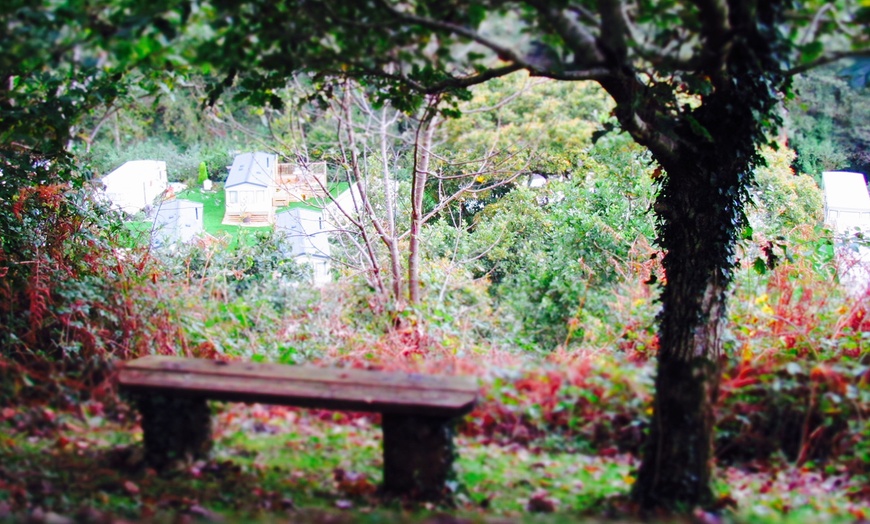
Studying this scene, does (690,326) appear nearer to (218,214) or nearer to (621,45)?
(621,45)

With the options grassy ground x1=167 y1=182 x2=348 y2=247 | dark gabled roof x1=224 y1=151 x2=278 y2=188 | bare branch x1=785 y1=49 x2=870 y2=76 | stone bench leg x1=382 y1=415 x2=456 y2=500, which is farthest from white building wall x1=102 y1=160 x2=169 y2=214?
bare branch x1=785 y1=49 x2=870 y2=76

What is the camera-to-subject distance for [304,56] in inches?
109

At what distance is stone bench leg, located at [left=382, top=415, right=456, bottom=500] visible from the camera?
262 cm

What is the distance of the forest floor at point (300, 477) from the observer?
8.57ft

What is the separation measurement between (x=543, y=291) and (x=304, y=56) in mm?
4084

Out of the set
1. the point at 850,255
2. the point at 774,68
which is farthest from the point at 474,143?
the point at 774,68

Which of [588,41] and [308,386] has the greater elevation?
[588,41]

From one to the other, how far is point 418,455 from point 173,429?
99 cm

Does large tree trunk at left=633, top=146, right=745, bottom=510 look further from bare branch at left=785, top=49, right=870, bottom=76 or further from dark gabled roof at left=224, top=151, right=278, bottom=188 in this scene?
dark gabled roof at left=224, top=151, right=278, bottom=188

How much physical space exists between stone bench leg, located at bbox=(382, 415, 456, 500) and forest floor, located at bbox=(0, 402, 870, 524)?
0.20 feet

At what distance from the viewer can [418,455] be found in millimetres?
2658

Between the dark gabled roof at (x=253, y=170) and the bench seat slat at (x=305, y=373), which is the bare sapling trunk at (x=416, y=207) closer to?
the dark gabled roof at (x=253, y=170)


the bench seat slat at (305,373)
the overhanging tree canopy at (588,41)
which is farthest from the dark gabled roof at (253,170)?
the bench seat slat at (305,373)

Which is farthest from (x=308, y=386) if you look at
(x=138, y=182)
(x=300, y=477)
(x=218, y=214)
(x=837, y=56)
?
(x=138, y=182)
